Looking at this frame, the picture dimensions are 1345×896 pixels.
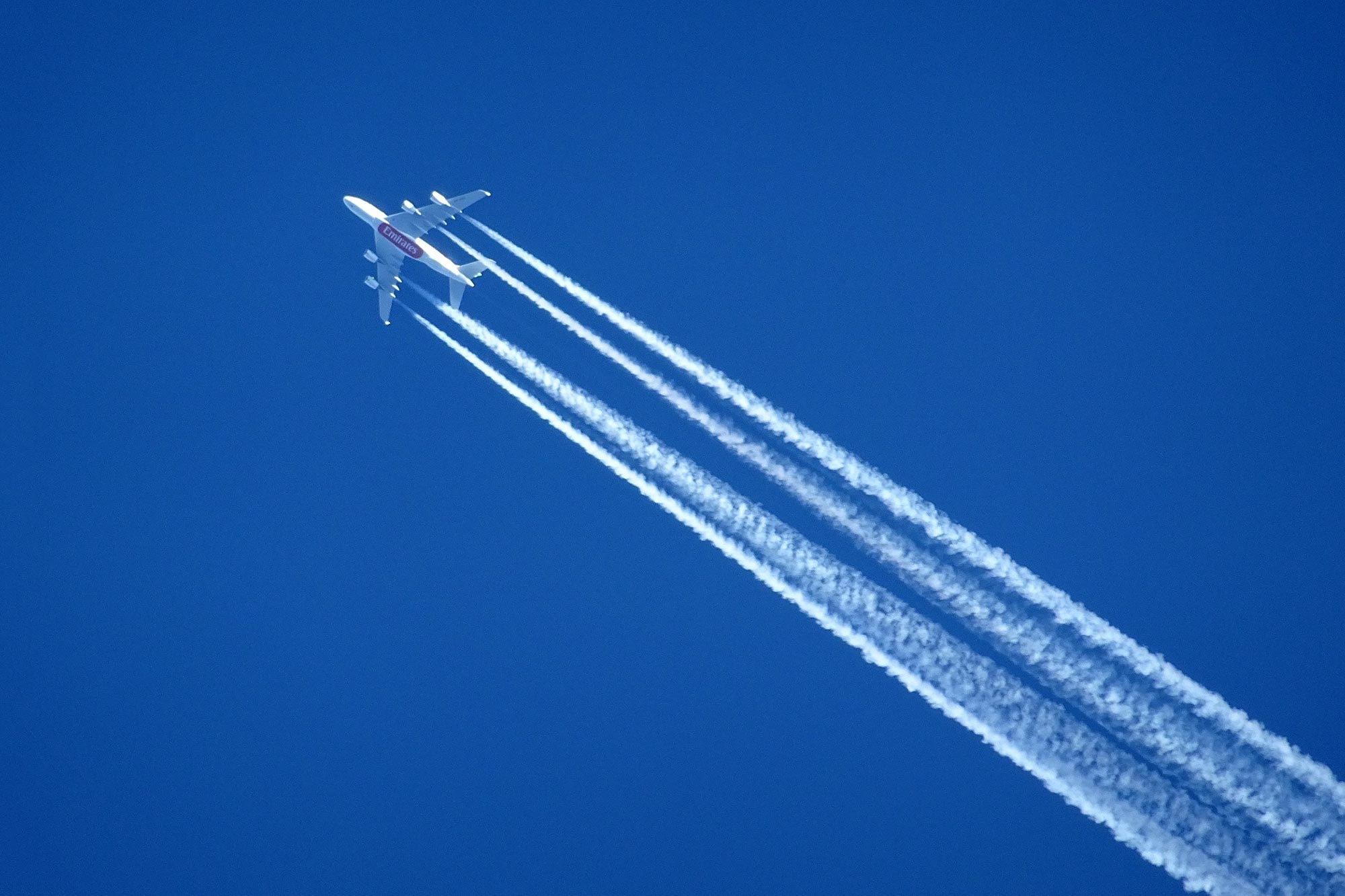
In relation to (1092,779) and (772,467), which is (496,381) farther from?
(1092,779)

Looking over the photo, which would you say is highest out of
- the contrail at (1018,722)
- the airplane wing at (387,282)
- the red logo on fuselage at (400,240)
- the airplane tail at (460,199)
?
the airplane tail at (460,199)

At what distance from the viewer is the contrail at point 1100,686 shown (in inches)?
770

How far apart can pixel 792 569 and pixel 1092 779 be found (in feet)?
23.4

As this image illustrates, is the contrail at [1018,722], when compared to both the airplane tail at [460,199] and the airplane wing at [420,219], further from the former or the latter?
the airplane wing at [420,219]

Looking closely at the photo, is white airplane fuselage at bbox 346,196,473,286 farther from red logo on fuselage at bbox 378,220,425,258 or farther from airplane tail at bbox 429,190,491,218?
airplane tail at bbox 429,190,491,218

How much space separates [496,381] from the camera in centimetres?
2456

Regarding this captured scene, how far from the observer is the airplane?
24719 millimetres

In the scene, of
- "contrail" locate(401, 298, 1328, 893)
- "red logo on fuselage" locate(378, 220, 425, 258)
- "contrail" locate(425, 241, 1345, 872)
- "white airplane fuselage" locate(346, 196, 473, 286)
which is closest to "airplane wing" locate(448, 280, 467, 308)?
"white airplane fuselage" locate(346, 196, 473, 286)

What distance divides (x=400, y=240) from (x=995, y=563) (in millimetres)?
15759

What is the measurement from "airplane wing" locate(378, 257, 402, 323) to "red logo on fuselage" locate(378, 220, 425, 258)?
0.68 m

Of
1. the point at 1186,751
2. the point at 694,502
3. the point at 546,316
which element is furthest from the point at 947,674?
the point at 546,316

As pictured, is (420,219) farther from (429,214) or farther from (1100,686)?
(1100,686)

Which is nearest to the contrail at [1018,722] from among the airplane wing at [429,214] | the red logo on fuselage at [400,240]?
the airplane wing at [429,214]

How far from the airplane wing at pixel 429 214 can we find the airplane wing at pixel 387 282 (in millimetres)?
1017
